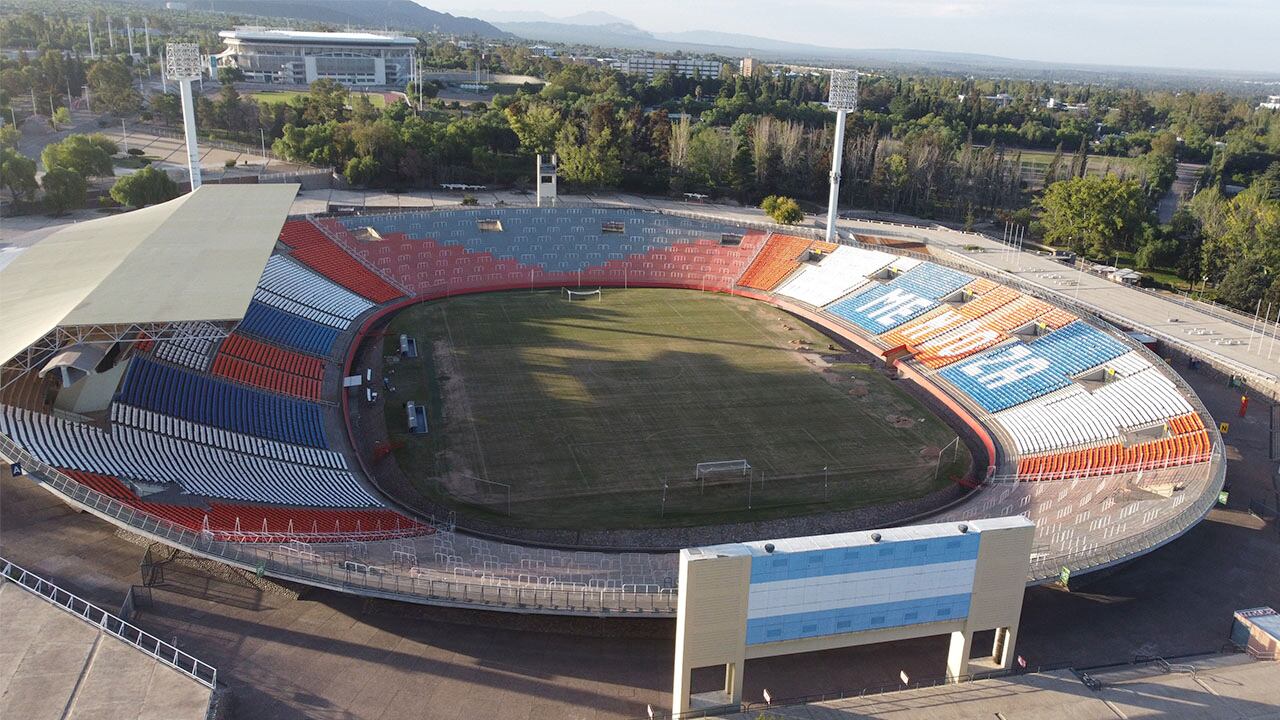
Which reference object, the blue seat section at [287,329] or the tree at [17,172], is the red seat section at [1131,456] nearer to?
the blue seat section at [287,329]

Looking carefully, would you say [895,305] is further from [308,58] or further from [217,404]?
[308,58]

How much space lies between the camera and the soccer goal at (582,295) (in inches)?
2324

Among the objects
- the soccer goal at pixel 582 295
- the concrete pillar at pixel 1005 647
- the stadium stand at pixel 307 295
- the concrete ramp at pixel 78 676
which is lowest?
the concrete ramp at pixel 78 676

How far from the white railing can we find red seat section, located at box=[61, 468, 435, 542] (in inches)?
107

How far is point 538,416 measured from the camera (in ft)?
130

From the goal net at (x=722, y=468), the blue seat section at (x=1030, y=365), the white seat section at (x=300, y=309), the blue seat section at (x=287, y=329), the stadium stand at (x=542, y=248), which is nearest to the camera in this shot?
the goal net at (x=722, y=468)

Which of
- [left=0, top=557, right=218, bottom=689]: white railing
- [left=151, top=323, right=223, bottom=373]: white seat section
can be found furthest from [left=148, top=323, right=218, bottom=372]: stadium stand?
[left=0, top=557, right=218, bottom=689]: white railing

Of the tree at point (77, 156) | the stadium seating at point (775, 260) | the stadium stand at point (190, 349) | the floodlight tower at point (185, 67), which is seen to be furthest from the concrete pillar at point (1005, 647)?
the tree at point (77, 156)

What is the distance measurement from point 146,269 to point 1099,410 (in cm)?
3858

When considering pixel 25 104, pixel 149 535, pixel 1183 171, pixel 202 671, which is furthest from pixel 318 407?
pixel 1183 171

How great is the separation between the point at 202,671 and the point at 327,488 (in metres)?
10.0

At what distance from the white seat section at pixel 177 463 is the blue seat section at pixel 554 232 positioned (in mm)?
32575

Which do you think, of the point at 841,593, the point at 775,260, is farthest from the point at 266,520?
the point at 775,260

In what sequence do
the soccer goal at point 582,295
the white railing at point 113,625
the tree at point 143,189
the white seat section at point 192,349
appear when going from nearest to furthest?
1. the white railing at point 113,625
2. the white seat section at point 192,349
3. the soccer goal at point 582,295
4. the tree at point 143,189
